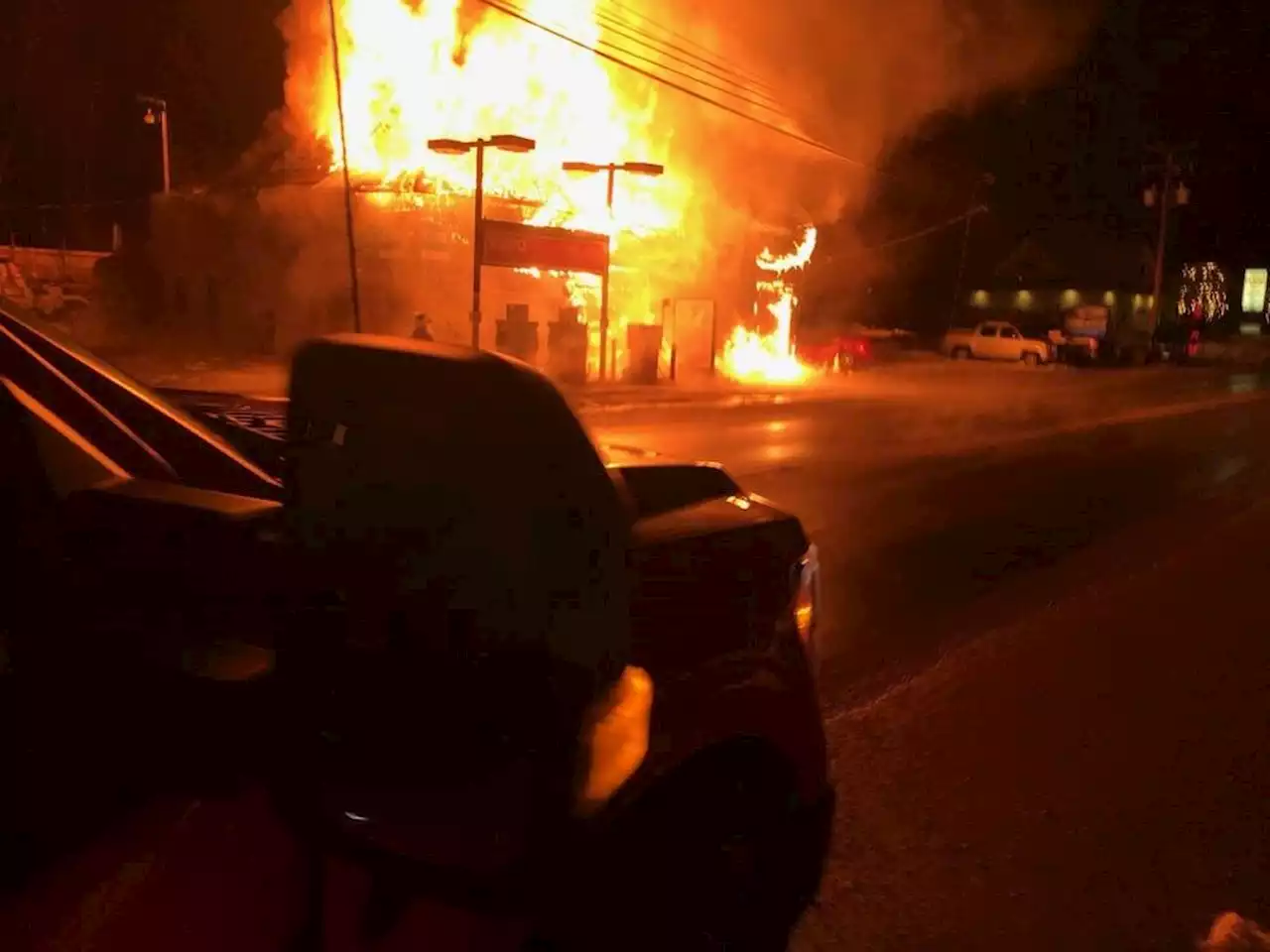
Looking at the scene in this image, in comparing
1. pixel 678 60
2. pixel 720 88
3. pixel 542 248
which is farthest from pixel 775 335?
pixel 542 248

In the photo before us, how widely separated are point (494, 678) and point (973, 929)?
1665 mm

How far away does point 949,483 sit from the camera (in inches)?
476

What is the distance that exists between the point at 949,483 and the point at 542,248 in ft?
45.6

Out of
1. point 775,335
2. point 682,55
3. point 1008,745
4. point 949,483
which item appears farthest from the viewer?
point 775,335

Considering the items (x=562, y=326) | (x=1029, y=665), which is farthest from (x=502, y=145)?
(x=1029, y=665)

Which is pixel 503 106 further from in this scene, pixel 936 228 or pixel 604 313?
pixel 936 228

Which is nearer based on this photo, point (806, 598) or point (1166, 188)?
point (806, 598)

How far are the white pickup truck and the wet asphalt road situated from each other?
15474mm

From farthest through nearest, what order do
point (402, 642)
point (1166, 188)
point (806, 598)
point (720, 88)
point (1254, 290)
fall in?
point (1254, 290), point (1166, 188), point (720, 88), point (806, 598), point (402, 642)

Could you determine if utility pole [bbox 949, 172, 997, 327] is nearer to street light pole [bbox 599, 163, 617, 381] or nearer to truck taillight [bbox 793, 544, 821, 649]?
street light pole [bbox 599, 163, 617, 381]

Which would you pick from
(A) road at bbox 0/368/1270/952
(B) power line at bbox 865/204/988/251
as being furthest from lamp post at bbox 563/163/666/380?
(B) power line at bbox 865/204/988/251

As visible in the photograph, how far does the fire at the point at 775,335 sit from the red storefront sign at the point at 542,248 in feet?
26.3

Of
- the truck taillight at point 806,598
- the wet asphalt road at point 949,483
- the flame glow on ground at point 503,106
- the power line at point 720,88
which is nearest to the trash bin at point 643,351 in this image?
the flame glow on ground at point 503,106

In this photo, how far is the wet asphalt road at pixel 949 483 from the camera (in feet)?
22.0
